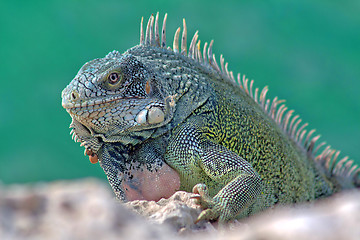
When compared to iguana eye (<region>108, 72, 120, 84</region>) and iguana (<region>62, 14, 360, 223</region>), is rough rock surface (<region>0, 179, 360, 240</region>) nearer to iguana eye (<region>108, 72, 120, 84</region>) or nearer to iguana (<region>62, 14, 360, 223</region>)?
iguana (<region>62, 14, 360, 223</region>)

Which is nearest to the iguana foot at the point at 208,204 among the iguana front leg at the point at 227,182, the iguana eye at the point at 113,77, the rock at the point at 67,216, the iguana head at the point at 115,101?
the iguana front leg at the point at 227,182

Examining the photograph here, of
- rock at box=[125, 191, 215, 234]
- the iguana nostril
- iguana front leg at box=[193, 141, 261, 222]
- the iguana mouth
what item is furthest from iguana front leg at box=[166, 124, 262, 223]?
the iguana nostril

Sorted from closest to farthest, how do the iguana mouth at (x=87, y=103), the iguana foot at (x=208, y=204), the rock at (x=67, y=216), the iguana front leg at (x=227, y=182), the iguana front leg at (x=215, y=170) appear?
the rock at (x=67, y=216)
the iguana foot at (x=208, y=204)
the iguana front leg at (x=227, y=182)
the iguana front leg at (x=215, y=170)
the iguana mouth at (x=87, y=103)

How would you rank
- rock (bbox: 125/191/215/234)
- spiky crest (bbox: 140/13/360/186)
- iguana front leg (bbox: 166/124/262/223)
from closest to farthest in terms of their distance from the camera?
rock (bbox: 125/191/215/234) < iguana front leg (bbox: 166/124/262/223) < spiky crest (bbox: 140/13/360/186)

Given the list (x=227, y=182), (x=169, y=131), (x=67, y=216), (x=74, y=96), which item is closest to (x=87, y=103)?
(x=74, y=96)

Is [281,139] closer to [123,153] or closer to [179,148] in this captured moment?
[179,148]

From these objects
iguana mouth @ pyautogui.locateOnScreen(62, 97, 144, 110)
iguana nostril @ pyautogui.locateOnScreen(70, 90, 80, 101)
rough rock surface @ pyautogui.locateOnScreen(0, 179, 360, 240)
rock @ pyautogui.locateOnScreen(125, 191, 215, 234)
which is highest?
iguana nostril @ pyautogui.locateOnScreen(70, 90, 80, 101)

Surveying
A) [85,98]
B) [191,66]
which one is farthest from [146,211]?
[191,66]

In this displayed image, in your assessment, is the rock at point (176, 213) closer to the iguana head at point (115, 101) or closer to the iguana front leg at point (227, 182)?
the iguana front leg at point (227, 182)
